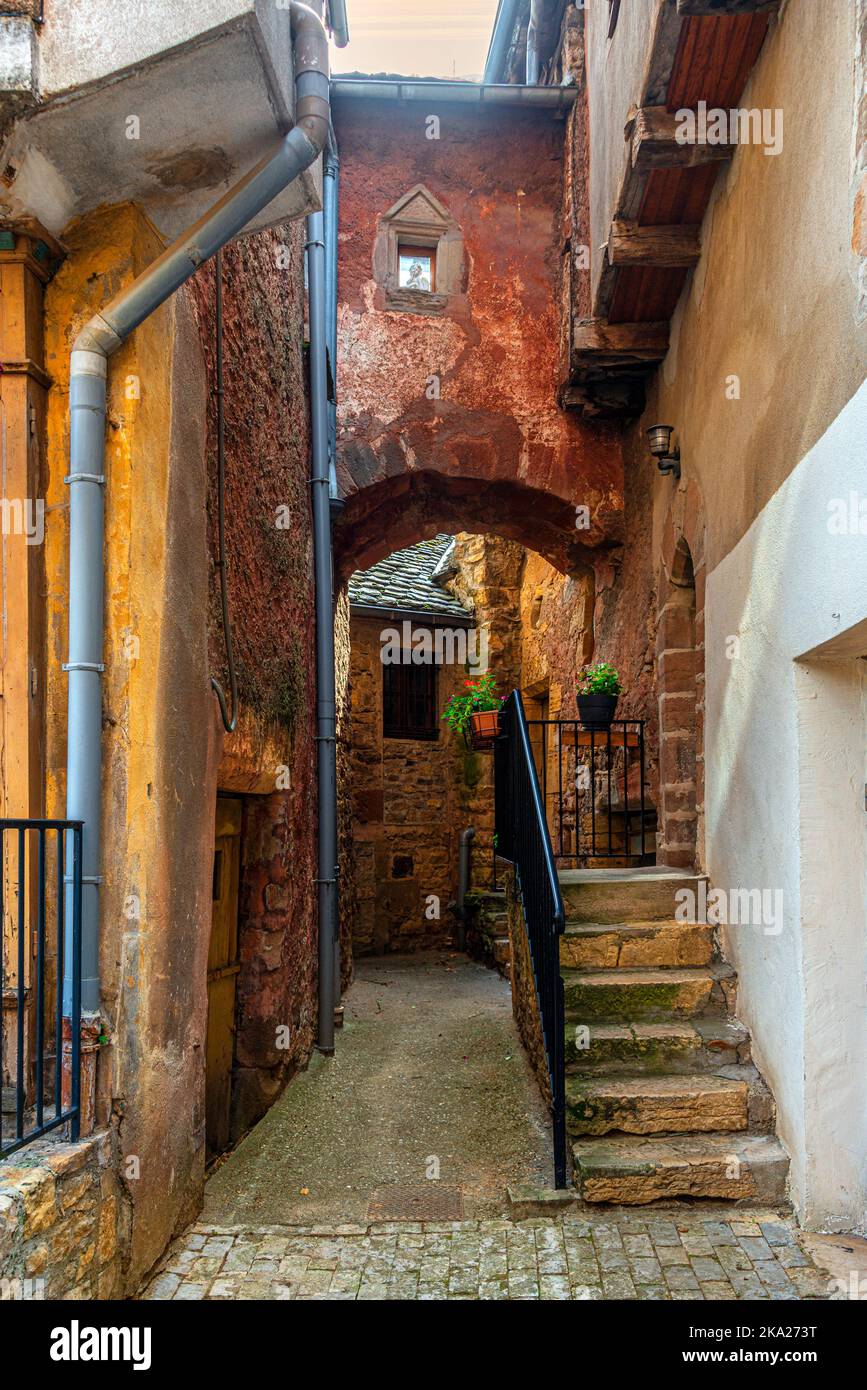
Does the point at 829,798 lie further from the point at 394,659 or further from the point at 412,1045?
the point at 394,659

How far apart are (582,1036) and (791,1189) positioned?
1.00 metres

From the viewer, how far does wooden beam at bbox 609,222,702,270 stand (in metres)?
5.48

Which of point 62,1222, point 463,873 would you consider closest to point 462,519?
point 463,873

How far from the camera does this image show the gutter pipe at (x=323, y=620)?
633cm

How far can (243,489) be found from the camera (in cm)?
461

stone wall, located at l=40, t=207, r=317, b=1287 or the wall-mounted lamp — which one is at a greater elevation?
the wall-mounted lamp

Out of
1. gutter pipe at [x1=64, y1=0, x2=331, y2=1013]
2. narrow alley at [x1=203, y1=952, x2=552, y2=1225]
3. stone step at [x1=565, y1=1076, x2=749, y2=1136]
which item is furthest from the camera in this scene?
stone step at [x1=565, y1=1076, x2=749, y2=1136]

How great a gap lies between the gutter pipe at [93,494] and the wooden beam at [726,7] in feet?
6.13

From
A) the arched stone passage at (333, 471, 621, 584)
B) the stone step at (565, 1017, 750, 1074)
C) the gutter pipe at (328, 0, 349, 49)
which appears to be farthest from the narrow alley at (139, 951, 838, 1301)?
the gutter pipe at (328, 0, 349, 49)

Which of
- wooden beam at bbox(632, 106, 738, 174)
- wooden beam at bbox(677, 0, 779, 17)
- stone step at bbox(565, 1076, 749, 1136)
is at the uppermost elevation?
wooden beam at bbox(677, 0, 779, 17)

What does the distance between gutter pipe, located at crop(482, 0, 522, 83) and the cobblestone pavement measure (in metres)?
10.7

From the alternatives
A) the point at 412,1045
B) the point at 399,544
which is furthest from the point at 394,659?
the point at 412,1045

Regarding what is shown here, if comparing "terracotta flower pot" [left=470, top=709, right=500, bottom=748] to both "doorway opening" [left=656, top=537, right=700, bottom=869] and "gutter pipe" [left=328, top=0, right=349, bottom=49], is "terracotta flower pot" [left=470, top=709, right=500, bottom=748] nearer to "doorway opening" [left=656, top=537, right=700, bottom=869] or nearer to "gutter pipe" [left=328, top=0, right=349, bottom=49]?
"doorway opening" [left=656, top=537, right=700, bottom=869]

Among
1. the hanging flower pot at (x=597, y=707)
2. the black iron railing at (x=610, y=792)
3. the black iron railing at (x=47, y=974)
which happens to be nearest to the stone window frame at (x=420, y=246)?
the hanging flower pot at (x=597, y=707)
